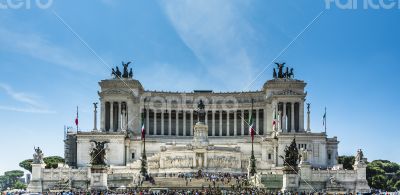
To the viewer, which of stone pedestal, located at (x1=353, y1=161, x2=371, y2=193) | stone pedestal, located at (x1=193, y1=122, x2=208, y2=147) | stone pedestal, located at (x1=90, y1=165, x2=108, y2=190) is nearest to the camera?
stone pedestal, located at (x1=90, y1=165, x2=108, y2=190)

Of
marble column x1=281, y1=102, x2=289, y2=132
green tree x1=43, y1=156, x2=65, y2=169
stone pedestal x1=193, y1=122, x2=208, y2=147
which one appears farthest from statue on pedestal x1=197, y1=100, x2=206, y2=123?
green tree x1=43, y1=156, x2=65, y2=169

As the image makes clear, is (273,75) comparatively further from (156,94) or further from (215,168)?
(215,168)

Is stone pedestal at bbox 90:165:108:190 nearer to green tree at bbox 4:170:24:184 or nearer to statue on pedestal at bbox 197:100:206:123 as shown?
statue on pedestal at bbox 197:100:206:123

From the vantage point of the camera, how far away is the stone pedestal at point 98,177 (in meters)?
79.8

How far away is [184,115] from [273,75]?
62.5 ft

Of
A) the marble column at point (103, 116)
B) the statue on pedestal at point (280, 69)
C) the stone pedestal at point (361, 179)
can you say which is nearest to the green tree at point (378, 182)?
the statue on pedestal at point (280, 69)

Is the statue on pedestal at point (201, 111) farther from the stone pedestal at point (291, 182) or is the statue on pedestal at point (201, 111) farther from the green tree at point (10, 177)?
Result: the green tree at point (10, 177)

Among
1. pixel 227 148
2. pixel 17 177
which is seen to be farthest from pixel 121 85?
pixel 17 177

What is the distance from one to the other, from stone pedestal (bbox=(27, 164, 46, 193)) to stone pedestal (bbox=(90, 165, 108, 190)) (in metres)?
16.4

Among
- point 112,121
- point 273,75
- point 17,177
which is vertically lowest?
point 17,177

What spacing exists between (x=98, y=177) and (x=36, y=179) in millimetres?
17998

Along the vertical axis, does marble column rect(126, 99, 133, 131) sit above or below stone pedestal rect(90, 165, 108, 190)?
above

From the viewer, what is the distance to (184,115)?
5261 inches

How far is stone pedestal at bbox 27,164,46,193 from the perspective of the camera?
9362 centimetres
